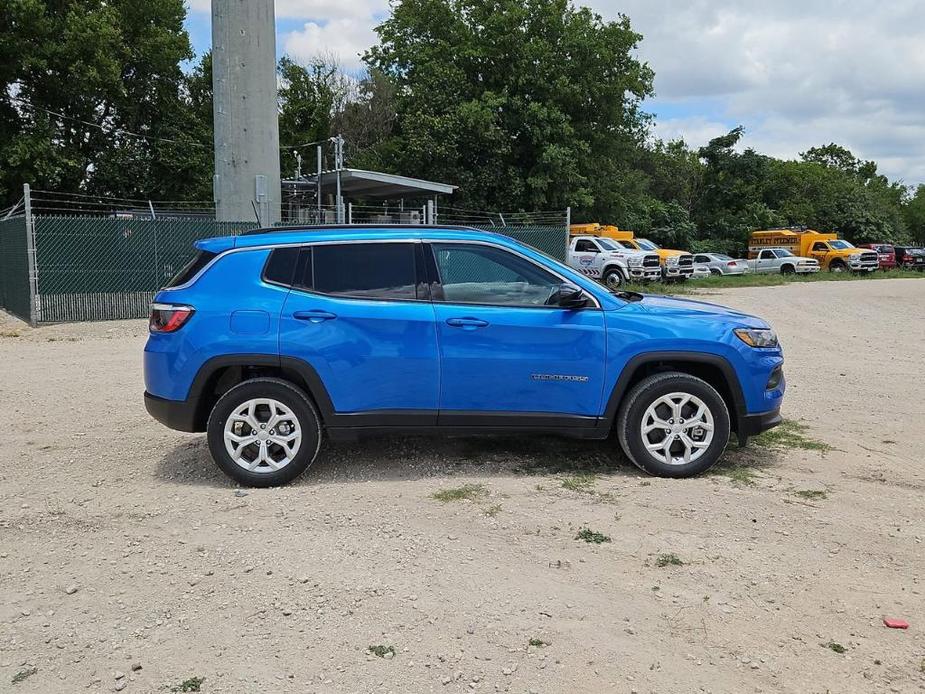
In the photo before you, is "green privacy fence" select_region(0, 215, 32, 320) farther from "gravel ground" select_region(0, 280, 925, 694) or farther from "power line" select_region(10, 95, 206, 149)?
"power line" select_region(10, 95, 206, 149)

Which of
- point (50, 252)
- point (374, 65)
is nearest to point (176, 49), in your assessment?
point (374, 65)

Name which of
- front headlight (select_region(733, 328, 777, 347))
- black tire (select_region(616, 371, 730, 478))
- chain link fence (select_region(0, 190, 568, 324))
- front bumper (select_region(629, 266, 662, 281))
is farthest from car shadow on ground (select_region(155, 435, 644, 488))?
front bumper (select_region(629, 266, 662, 281))

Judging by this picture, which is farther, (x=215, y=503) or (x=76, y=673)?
(x=215, y=503)

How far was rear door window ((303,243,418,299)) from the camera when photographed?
17.8ft

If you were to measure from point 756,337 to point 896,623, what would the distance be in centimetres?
245

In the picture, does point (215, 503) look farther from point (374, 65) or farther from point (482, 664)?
point (374, 65)

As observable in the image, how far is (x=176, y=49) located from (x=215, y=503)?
33.6 meters

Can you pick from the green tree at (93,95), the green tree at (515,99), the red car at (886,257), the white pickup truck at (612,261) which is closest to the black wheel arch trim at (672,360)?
the white pickup truck at (612,261)

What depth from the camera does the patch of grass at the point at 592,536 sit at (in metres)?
4.37

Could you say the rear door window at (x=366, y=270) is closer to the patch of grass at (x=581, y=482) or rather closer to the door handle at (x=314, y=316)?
the door handle at (x=314, y=316)

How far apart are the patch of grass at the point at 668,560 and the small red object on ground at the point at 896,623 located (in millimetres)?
942

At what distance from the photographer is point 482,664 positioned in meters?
3.18

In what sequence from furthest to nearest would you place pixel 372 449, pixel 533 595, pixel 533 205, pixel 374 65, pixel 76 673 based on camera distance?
pixel 374 65
pixel 533 205
pixel 372 449
pixel 533 595
pixel 76 673

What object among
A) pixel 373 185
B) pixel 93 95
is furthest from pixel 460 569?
pixel 93 95
